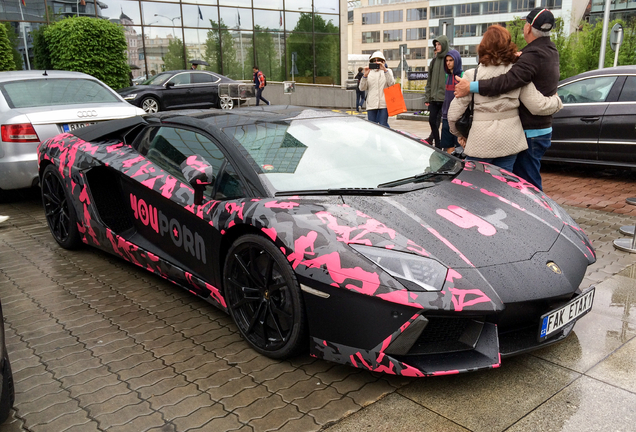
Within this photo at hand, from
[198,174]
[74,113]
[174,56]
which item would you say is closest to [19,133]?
[74,113]

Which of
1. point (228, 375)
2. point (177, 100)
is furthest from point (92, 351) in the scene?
point (177, 100)

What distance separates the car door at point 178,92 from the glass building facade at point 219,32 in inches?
164

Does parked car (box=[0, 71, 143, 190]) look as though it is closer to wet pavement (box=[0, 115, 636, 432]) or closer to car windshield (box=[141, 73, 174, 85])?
wet pavement (box=[0, 115, 636, 432])

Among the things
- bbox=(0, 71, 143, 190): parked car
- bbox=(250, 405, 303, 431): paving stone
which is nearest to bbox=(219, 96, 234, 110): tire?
bbox=(0, 71, 143, 190): parked car

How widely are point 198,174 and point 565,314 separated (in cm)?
200

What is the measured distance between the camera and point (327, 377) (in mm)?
2781

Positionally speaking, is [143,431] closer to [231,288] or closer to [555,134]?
[231,288]

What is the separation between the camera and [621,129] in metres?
6.91

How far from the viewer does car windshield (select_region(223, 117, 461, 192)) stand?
3.14 m

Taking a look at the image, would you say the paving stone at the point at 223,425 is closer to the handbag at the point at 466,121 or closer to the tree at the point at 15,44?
the handbag at the point at 466,121

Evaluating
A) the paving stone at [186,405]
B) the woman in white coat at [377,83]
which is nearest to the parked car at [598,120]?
the woman in white coat at [377,83]

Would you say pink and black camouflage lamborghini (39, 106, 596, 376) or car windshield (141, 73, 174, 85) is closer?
pink and black camouflage lamborghini (39, 106, 596, 376)

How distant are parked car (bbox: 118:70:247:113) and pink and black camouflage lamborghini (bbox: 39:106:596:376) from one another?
42.2 ft

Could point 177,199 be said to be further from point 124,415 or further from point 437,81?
point 437,81
